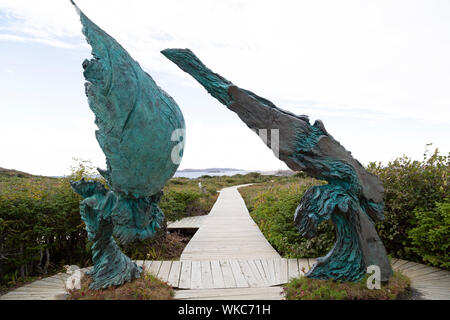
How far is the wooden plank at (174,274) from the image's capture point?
14.1ft

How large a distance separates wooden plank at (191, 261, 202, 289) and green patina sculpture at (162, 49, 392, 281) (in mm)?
1539

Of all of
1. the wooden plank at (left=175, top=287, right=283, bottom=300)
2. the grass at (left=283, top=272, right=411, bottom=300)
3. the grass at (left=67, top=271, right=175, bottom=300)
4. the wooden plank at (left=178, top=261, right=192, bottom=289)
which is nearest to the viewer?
the grass at (left=67, top=271, right=175, bottom=300)

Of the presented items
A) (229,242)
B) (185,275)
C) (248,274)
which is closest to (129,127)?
(185,275)

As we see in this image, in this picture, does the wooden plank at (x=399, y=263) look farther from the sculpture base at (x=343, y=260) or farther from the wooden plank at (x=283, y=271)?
the wooden plank at (x=283, y=271)

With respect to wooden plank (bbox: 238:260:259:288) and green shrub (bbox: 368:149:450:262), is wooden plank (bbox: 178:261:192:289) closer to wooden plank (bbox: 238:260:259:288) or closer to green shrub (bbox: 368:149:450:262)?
wooden plank (bbox: 238:260:259:288)

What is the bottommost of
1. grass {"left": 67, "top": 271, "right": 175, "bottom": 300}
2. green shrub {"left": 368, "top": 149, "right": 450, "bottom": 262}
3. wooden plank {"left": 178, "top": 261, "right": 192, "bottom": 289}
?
wooden plank {"left": 178, "top": 261, "right": 192, "bottom": 289}

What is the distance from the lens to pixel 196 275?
4602 mm

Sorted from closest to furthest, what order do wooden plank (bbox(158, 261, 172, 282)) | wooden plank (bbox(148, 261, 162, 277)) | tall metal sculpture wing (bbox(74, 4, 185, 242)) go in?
tall metal sculpture wing (bbox(74, 4, 185, 242)), wooden plank (bbox(158, 261, 172, 282)), wooden plank (bbox(148, 261, 162, 277))

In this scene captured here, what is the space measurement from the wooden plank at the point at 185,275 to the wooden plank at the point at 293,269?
1455 mm

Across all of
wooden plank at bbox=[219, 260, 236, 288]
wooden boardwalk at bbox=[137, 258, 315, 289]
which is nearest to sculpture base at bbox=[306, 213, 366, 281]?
wooden boardwalk at bbox=[137, 258, 315, 289]

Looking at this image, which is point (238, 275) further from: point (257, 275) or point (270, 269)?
point (270, 269)

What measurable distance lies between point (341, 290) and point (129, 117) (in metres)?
3.12

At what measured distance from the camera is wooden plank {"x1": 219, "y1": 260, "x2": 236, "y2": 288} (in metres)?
4.24

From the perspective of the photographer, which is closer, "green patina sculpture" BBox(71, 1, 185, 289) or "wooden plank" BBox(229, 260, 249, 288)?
"green patina sculpture" BBox(71, 1, 185, 289)
